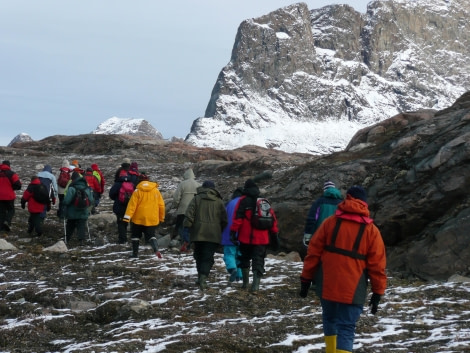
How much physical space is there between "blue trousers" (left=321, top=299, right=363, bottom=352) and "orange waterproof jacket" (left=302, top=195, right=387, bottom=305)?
0.37ft

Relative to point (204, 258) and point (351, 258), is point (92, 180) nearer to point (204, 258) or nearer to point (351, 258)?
point (204, 258)

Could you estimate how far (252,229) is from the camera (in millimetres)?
12258

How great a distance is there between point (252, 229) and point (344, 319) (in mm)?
5020

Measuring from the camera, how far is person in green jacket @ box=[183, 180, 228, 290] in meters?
12.7

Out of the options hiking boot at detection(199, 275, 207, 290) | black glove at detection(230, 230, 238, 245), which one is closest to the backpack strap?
black glove at detection(230, 230, 238, 245)

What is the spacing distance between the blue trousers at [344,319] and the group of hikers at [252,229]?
11 mm

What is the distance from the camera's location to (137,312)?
10.8 metres

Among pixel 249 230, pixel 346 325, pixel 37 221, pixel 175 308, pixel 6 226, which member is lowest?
pixel 175 308

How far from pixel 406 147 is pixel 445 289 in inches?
322

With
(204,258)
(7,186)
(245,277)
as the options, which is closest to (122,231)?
(7,186)

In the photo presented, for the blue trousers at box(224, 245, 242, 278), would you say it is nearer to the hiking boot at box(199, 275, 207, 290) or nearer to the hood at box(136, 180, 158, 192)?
the hiking boot at box(199, 275, 207, 290)

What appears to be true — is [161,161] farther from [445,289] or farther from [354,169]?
[445,289]

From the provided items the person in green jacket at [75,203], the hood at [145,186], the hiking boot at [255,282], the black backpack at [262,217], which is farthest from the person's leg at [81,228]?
the black backpack at [262,217]

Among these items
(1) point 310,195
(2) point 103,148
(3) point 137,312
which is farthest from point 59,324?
(2) point 103,148
